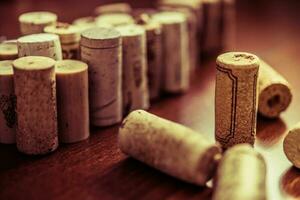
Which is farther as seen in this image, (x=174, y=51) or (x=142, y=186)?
(x=174, y=51)

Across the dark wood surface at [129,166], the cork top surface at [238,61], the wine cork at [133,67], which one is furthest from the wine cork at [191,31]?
the cork top surface at [238,61]

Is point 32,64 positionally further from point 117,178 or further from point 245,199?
point 245,199

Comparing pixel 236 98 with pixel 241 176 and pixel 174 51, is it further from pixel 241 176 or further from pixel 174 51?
pixel 174 51

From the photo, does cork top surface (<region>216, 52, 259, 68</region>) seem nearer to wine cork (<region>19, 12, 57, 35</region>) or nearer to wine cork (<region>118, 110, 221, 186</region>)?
wine cork (<region>118, 110, 221, 186</region>)

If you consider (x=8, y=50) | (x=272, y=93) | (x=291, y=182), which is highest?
(x=8, y=50)

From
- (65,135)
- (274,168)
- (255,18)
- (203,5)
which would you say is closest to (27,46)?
(65,135)

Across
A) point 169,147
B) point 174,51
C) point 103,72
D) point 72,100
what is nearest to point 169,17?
point 174,51

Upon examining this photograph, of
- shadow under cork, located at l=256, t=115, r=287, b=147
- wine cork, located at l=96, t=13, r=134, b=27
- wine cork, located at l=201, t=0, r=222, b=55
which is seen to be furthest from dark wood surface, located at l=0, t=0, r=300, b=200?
wine cork, located at l=96, t=13, r=134, b=27
